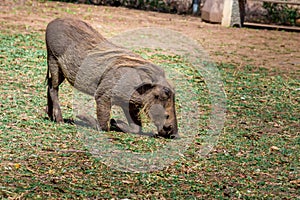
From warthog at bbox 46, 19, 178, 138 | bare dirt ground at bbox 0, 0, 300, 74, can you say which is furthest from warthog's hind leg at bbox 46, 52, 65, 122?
bare dirt ground at bbox 0, 0, 300, 74

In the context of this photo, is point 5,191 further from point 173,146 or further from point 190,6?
point 190,6

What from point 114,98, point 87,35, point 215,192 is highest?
point 87,35

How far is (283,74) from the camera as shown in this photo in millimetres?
8641

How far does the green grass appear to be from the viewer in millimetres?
3854

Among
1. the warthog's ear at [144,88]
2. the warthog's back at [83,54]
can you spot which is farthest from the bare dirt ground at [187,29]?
the warthog's ear at [144,88]

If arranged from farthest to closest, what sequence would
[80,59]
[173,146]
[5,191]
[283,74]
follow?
1. [283,74]
2. [80,59]
3. [173,146]
4. [5,191]

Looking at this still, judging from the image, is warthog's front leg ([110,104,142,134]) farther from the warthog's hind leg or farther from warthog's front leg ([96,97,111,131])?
the warthog's hind leg

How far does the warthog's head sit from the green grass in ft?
0.60

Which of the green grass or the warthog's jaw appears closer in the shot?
the green grass

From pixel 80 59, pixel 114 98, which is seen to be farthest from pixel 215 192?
pixel 80 59

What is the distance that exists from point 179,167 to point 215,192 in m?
0.50

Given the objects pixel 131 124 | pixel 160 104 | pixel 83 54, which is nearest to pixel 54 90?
pixel 83 54

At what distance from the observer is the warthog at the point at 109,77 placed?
4879 millimetres

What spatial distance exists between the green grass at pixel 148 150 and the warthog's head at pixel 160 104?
0.18m
